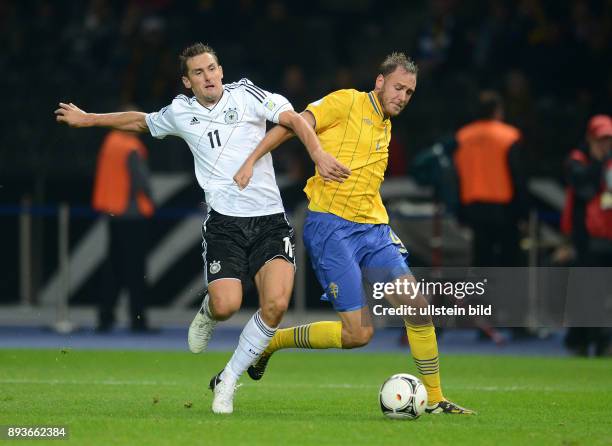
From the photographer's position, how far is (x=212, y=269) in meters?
8.57

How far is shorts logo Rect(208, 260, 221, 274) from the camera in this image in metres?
8.55

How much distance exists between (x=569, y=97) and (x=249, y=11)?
4.83 m

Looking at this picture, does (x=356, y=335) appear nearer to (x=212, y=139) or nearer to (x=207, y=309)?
(x=207, y=309)

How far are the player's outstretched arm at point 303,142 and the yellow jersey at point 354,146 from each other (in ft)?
0.83

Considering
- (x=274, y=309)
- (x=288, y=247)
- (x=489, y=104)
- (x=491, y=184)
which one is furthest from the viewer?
(x=491, y=184)

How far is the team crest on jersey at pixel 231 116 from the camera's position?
8773 millimetres

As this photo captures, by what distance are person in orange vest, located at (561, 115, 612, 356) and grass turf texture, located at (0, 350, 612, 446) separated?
547 mm

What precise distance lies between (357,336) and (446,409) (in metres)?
0.74

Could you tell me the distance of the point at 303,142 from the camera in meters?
8.30

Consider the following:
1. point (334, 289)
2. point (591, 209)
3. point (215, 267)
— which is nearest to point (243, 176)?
point (215, 267)

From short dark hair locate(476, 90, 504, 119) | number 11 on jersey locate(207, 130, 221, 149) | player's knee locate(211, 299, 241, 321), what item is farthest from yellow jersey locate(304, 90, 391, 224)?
short dark hair locate(476, 90, 504, 119)

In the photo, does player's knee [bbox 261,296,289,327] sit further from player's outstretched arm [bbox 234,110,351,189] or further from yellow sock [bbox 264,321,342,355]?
player's outstretched arm [bbox 234,110,351,189]

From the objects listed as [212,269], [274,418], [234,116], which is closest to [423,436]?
[274,418]

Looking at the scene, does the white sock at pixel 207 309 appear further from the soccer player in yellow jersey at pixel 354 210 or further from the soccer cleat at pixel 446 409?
the soccer cleat at pixel 446 409
